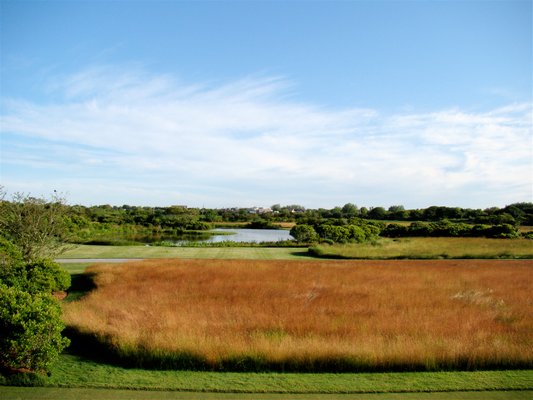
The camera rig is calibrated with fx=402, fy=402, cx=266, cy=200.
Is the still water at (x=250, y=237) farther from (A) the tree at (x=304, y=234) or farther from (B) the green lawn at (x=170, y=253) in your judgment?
(B) the green lawn at (x=170, y=253)

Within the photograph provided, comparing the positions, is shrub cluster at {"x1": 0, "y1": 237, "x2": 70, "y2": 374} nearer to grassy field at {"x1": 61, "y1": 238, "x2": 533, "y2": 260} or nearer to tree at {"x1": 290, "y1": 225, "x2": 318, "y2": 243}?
grassy field at {"x1": 61, "y1": 238, "x2": 533, "y2": 260}

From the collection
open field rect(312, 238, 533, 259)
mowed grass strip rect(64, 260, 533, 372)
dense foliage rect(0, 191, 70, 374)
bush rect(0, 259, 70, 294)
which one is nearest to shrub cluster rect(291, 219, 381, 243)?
open field rect(312, 238, 533, 259)

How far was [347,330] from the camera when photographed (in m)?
10.9

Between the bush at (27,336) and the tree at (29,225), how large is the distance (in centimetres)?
1254

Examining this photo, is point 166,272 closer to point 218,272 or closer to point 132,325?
point 218,272

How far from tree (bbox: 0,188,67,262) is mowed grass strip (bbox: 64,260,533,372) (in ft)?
11.6

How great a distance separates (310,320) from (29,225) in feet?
51.1

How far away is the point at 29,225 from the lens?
1995cm

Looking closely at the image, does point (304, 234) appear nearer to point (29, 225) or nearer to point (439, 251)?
point (439, 251)

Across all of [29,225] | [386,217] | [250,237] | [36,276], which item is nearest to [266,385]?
[36,276]

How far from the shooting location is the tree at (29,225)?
1997 centimetres

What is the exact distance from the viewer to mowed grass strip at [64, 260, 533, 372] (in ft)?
29.8

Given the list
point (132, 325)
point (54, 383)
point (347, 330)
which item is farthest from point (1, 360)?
point (347, 330)

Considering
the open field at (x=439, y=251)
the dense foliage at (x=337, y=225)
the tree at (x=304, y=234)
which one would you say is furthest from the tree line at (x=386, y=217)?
the open field at (x=439, y=251)
